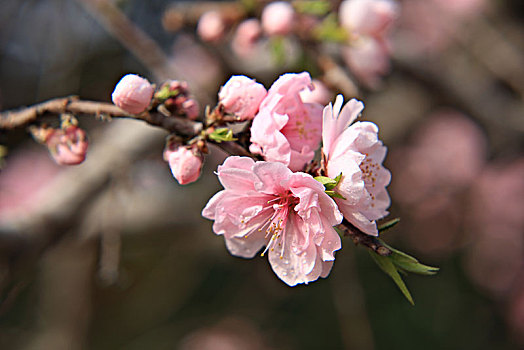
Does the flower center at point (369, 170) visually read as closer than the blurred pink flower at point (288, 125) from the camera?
No

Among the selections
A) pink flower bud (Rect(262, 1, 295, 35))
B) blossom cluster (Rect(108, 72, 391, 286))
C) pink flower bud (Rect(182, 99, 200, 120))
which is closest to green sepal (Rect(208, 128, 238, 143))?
blossom cluster (Rect(108, 72, 391, 286))

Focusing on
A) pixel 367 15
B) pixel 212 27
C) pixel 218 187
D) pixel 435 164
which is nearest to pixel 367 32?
pixel 367 15

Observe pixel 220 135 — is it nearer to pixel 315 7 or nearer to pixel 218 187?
pixel 315 7

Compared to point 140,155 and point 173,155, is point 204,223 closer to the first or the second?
point 140,155

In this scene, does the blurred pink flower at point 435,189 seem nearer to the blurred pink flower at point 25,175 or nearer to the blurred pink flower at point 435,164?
the blurred pink flower at point 435,164

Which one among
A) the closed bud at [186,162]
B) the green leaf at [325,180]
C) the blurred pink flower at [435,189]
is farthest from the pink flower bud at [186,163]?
the blurred pink flower at [435,189]

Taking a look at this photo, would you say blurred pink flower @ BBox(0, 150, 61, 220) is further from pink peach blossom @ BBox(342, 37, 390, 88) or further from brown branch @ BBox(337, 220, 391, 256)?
brown branch @ BBox(337, 220, 391, 256)

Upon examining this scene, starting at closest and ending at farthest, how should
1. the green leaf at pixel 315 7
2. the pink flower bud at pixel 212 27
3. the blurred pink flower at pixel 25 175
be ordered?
the green leaf at pixel 315 7
the pink flower bud at pixel 212 27
the blurred pink flower at pixel 25 175
